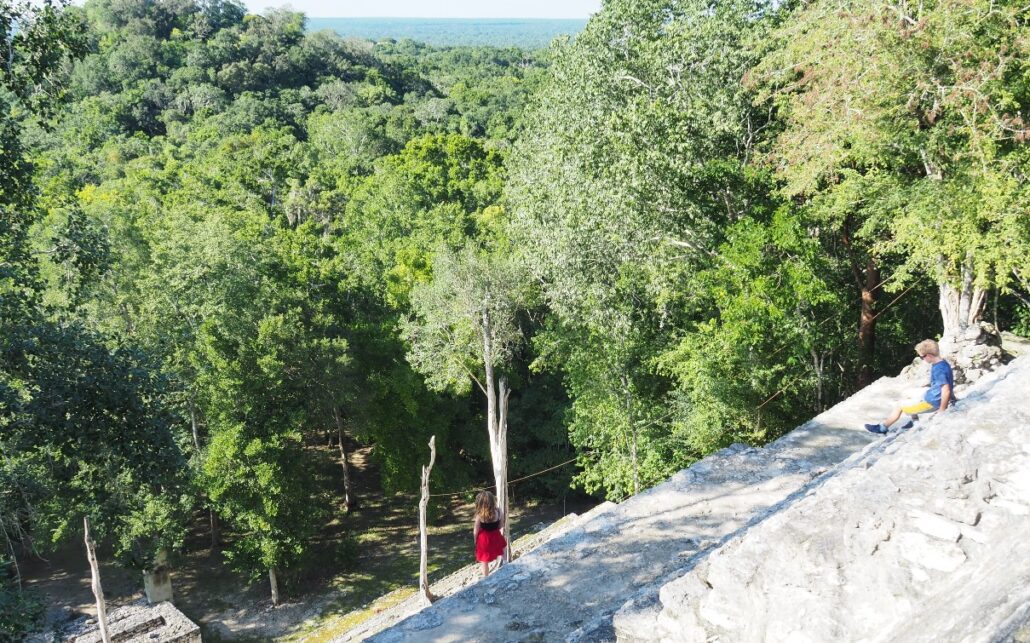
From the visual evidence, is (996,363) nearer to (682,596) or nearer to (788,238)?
(788,238)

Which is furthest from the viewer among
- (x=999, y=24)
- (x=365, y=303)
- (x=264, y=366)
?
(x=365, y=303)

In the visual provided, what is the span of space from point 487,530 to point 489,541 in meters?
0.12

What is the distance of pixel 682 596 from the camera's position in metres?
4.29

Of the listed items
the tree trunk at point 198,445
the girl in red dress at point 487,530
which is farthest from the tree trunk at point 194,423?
the girl in red dress at point 487,530

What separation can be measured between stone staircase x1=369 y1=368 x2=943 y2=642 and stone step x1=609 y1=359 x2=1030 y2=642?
32.2 inches

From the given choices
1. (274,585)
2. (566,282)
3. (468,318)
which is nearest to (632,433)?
(566,282)

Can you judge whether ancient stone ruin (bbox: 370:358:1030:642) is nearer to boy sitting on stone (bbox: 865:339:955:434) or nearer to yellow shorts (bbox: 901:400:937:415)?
boy sitting on stone (bbox: 865:339:955:434)

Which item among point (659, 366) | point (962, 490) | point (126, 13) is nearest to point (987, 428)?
point (962, 490)

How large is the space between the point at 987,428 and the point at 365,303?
873 inches

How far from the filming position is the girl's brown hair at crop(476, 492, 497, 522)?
24.1 ft

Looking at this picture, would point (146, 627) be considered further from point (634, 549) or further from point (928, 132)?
point (928, 132)

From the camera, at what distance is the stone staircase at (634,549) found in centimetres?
590

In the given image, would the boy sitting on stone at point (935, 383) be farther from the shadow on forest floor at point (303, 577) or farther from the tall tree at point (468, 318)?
the shadow on forest floor at point (303, 577)

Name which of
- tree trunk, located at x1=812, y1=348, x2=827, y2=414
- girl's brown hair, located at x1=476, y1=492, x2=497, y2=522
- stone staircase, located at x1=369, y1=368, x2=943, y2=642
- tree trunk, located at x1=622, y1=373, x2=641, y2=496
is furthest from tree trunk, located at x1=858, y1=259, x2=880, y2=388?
girl's brown hair, located at x1=476, y1=492, x2=497, y2=522
